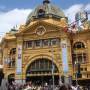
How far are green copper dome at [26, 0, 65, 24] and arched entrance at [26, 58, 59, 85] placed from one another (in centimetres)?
954

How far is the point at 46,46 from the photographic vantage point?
50844 mm

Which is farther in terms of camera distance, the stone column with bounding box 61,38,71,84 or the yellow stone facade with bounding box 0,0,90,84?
the yellow stone facade with bounding box 0,0,90,84

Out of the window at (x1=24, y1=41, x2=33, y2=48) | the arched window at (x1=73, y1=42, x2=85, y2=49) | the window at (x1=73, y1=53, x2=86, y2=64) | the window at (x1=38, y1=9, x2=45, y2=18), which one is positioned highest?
the window at (x1=38, y1=9, x2=45, y2=18)

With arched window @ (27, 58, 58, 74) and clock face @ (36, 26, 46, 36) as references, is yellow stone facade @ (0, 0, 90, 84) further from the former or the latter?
arched window @ (27, 58, 58, 74)

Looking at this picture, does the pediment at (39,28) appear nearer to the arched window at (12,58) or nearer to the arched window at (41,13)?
the arched window at (41,13)

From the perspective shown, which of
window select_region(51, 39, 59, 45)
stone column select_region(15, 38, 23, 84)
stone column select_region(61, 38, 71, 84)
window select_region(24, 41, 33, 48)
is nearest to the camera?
stone column select_region(61, 38, 71, 84)

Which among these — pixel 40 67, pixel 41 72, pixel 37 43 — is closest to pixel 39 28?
pixel 37 43

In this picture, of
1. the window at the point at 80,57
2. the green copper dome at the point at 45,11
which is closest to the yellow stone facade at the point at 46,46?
the window at the point at 80,57

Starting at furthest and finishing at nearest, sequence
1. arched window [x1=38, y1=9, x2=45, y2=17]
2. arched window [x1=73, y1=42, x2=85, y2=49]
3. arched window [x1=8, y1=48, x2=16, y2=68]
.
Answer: arched window [x1=38, y1=9, x2=45, y2=17] < arched window [x1=8, y1=48, x2=16, y2=68] < arched window [x1=73, y1=42, x2=85, y2=49]

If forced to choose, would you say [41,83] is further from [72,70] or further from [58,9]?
[58,9]

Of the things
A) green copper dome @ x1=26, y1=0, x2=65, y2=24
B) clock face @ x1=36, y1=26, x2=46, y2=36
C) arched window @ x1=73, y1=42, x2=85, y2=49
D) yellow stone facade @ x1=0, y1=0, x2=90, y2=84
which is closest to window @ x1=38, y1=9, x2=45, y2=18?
green copper dome @ x1=26, y1=0, x2=65, y2=24

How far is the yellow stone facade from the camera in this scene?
4909 cm

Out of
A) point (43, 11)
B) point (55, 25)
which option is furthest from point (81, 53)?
point (43, 11)

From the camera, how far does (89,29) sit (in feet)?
161
